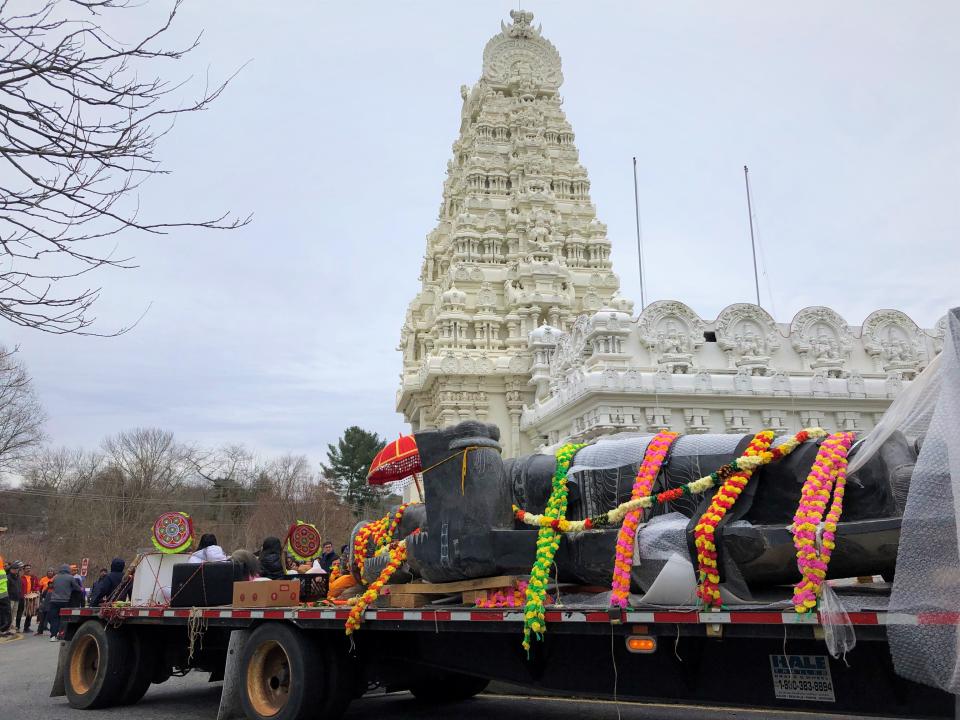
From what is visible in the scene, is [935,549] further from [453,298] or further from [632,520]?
[453,298]

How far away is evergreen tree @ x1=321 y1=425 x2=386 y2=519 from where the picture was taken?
6419 cm

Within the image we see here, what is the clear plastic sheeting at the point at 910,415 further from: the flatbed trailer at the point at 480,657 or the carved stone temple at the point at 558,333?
the carved stone temple at the point at 558,333

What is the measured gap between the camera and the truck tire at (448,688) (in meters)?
8.73

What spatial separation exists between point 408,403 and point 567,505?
31454 mm

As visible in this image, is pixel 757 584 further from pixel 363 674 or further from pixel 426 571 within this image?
pixel 363 674

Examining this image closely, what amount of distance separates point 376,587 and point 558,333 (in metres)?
23.7

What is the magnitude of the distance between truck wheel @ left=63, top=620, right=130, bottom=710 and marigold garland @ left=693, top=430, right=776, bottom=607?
6.79 meters

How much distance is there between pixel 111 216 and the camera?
5828 millimetres

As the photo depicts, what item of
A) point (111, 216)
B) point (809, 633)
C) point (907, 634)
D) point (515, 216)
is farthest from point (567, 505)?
point (515, 216)

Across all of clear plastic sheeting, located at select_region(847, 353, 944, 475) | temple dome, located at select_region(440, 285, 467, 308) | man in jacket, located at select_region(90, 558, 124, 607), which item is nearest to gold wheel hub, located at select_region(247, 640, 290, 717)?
man in jacket, located at select_region(90, 558, 124, 607)

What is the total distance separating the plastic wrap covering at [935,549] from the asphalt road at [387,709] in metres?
3.29

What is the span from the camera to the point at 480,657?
6.62m

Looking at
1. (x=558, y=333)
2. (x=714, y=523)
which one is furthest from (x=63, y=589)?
(x=558, y=333)

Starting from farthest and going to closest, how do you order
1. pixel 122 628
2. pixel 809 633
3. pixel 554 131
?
pixel 554 131, pixel 122 628, pixel 809 633
